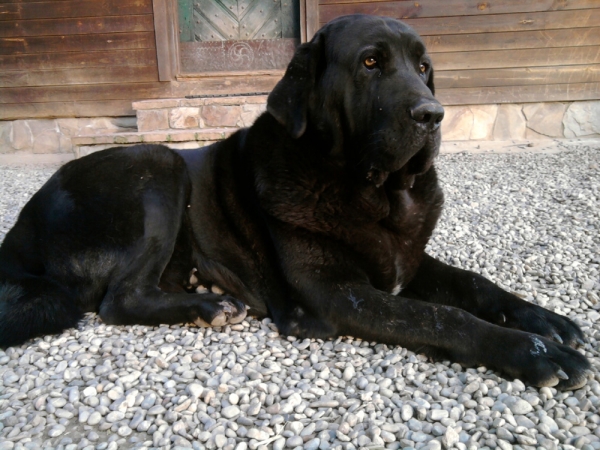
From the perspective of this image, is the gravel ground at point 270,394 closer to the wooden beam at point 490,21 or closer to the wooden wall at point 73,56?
the wooden beam at point 490,21

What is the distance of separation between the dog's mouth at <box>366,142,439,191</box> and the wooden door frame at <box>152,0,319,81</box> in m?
5.13

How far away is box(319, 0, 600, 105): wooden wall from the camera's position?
6852 mm

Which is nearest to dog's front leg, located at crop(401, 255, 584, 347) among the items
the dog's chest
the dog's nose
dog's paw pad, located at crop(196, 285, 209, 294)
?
the dog's chest

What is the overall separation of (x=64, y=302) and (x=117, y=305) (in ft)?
0.80

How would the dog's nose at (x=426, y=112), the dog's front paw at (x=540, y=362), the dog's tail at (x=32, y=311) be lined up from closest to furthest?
the dog's front paw at (x=540, y=362) < the dog's nose at (x=426, y=112) < the dog's tail at (x=32, y=311)

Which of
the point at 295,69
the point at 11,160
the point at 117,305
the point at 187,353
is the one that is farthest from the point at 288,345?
the point at 11,160

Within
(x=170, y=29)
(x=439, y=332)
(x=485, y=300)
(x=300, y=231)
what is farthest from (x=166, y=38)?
(x=439, y=332)

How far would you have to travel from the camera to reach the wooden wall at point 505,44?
22.5ft

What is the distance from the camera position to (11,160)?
7.40 meters

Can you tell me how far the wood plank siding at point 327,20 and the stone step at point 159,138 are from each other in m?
1.05

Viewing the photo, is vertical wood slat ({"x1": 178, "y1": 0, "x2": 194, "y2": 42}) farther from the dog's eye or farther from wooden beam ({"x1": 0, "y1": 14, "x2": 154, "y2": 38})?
the dog's eye

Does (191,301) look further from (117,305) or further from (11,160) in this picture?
(11,160)

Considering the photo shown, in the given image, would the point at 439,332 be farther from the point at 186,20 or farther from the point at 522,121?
the point at 186,20

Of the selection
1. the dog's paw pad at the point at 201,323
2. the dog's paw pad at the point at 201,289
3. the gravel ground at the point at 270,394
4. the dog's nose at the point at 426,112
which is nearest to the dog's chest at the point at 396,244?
the gravel ground at the point at 270,394
